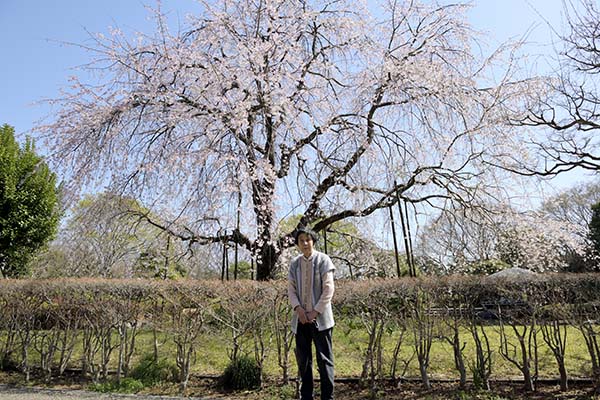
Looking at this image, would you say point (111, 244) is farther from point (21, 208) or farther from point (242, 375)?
point (242, 375)

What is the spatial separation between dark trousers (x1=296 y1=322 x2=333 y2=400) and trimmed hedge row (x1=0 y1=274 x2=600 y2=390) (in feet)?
3.98

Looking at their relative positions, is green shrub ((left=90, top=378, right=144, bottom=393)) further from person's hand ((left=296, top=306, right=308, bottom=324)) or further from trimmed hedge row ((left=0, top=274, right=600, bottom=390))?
person's hand ((left=296, top=306, right=308, bottom=324))

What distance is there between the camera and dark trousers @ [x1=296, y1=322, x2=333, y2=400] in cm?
300

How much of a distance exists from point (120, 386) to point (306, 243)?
119 inches

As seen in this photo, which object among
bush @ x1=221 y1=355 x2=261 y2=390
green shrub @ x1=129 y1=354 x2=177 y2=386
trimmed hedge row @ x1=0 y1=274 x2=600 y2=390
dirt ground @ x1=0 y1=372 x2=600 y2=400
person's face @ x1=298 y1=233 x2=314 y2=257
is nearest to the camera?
person's face @ x1=298 y1=233 x2=314 y2=257

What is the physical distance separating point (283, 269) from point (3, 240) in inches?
326

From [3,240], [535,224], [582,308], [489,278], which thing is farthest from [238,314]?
[3,240]

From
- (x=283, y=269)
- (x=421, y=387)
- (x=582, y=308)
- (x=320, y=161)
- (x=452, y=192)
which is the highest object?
(x=320, y=161)

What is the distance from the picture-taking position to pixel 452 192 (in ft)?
24.8

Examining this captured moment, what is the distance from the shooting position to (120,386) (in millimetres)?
4516

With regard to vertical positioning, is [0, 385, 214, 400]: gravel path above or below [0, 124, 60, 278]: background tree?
below

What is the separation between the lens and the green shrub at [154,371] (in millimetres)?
4680

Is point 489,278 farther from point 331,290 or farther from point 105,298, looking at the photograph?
point 105,298

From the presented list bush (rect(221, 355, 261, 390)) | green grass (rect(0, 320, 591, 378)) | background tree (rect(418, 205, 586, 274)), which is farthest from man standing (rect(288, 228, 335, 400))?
background tree (rect(418, 205, 586, 274))
